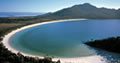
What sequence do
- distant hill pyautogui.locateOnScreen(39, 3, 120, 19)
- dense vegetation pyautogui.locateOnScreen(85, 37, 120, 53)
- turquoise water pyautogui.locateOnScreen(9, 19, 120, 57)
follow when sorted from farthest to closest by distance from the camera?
distant hill pyautogui.locateOnScreen(39, 3, 120, 19)
turquoise water pyautogui.locateOnScreen(9, 19, 120, 57)
dense vegetation pyautogui.locateOnScreen(85, 37, 120, 53)

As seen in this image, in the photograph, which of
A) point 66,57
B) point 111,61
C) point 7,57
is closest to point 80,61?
point 66,57

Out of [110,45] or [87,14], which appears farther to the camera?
[87,14]

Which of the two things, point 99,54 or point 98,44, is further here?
point 98,44

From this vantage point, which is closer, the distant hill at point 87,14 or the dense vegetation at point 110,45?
the dense vegetation at point 110,45

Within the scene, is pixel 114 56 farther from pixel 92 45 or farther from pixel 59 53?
pixel 59 53

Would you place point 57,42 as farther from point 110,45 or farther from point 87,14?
point 87,14

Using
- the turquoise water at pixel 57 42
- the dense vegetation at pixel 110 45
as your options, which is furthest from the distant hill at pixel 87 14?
the dense vegetation at pixel 110 45

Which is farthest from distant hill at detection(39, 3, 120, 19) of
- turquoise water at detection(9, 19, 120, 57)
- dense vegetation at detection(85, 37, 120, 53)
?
dense vegetation at detection(85, 37, 120, 53)

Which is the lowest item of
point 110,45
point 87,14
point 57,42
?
point 110,45

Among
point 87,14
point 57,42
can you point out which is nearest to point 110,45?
point 57,42

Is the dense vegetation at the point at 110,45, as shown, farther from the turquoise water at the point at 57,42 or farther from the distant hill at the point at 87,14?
the distant hill at the point at 87,14

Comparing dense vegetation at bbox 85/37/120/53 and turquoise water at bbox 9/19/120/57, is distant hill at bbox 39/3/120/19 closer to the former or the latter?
turquoise water at bbox 9/19/120/57
